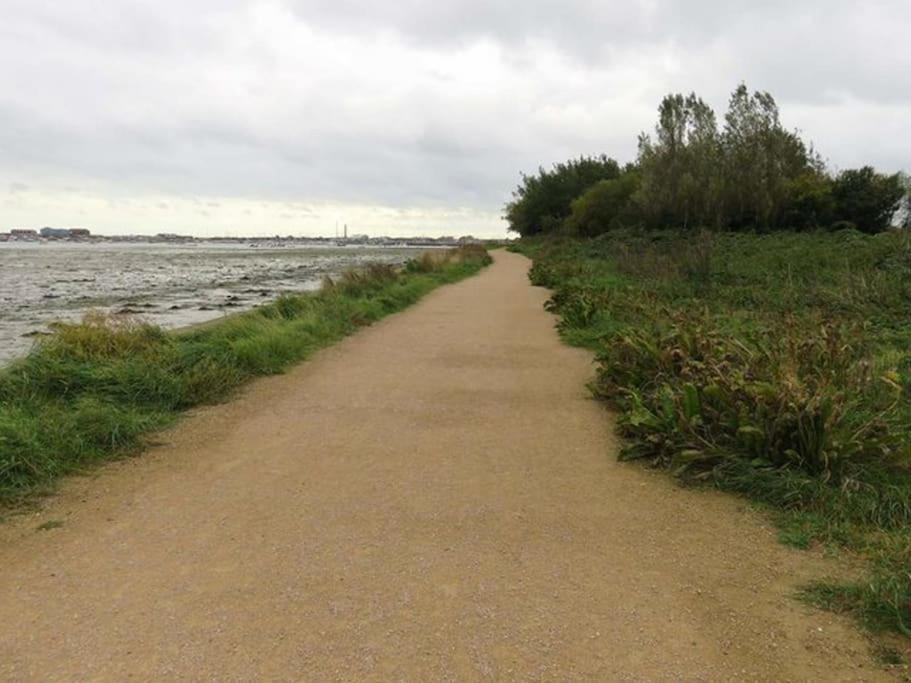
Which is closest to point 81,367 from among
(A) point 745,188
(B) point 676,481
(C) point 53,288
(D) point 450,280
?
(B) point 676,481

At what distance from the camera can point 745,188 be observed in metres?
29.4

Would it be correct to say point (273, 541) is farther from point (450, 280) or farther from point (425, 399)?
point (450, 280)

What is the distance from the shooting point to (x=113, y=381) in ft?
20.9

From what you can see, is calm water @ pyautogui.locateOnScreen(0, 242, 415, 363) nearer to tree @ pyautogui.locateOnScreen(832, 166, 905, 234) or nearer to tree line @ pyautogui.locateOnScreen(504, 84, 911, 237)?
tree line @ pyautogui.locateOnScreen(504, 84, 911, 237)

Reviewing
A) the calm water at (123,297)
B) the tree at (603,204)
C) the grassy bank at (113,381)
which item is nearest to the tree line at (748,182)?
the tree at (603,204)

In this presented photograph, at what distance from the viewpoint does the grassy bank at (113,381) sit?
470 cm

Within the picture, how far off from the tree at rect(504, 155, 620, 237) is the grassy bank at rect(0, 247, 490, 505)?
170ft

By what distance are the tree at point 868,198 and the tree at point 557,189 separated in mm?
30045

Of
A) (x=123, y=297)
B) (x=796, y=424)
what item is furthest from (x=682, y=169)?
(x=796, y=424)

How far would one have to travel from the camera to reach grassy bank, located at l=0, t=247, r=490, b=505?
4.70 meters

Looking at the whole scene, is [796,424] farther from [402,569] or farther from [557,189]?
[557,189]

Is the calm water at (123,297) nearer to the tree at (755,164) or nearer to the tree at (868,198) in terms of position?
the tree at (755,164)

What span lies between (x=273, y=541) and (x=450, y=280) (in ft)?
70.6

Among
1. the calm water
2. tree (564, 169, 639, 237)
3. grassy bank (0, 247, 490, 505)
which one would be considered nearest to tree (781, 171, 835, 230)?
tree (564, 169, 639, 237)
